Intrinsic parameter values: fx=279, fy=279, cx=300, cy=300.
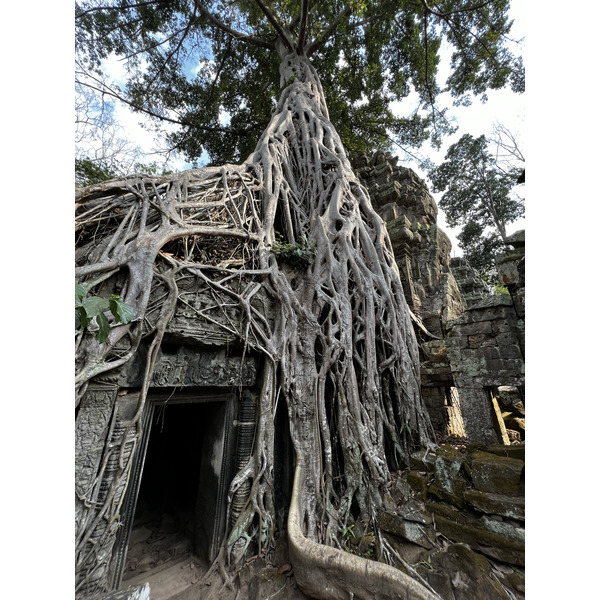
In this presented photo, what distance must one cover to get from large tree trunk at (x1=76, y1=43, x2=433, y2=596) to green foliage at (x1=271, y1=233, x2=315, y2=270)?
12mm

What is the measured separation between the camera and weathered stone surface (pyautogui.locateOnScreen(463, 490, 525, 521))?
6.09 feet

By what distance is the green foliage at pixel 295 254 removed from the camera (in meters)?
3.25

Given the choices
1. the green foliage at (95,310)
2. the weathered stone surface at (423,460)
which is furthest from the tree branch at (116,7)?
the weathered stone surface at (423,460)

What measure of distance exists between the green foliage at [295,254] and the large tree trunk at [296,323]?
1 centimetres

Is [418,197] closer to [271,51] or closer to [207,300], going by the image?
[271,51]

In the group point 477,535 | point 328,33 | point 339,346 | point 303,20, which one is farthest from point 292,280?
point 328,33

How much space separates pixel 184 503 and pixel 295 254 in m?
3.55

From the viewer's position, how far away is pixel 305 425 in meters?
2.64

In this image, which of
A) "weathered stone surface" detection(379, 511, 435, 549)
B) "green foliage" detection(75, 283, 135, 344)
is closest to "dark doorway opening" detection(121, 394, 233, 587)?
"green foliage" detection(75, 283, 135, 344)

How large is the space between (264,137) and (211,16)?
3.90 meters

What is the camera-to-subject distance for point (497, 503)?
1.92 meters

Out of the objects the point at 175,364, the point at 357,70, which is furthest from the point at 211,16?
the point at 175,364

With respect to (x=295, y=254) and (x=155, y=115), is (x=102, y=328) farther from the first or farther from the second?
(x=155, y=115)

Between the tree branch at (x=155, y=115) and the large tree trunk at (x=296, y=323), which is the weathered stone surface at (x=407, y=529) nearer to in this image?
the large tree trunk at (x=296, y=323)
